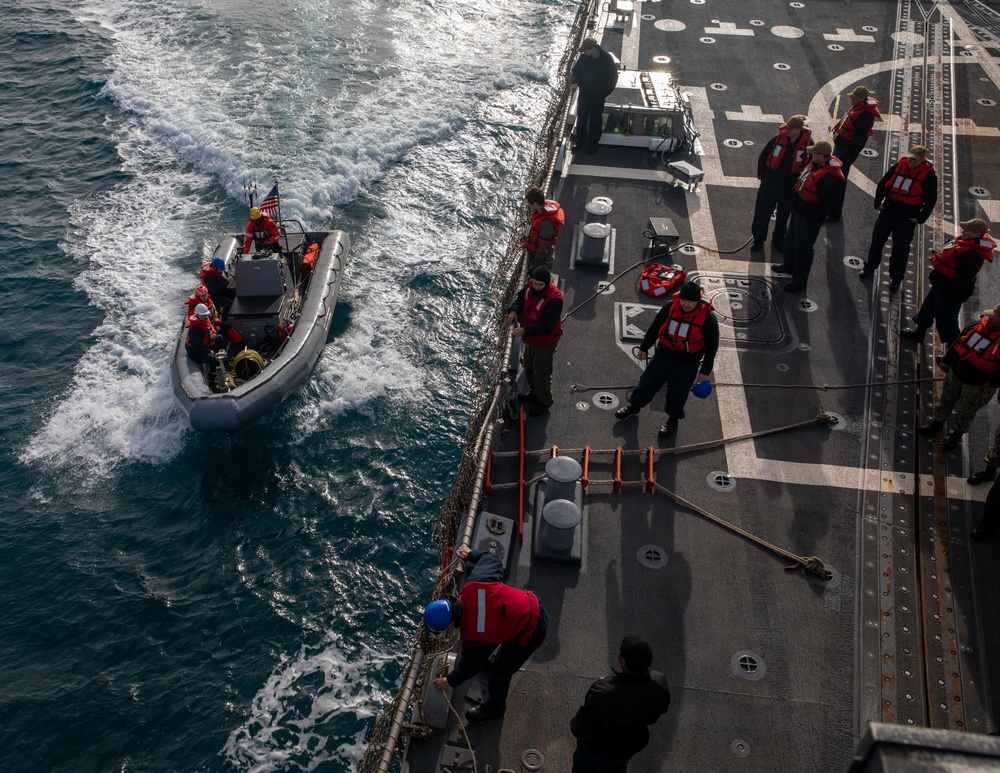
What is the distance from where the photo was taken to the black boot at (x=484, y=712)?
6727mm

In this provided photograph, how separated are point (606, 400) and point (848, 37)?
1677 centimetres

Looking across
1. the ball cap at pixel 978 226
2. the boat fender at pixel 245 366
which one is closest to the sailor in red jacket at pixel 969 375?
the ball cap at pixel 978 226

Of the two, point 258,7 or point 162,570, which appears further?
point 258,7

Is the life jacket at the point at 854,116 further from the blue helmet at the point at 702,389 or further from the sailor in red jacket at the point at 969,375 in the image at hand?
the blue helmet at the point at 702,389

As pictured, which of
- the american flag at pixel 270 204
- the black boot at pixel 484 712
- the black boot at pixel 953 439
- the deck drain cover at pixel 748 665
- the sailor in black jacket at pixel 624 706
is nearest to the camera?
the sailor in black jacket at pixel 624 706

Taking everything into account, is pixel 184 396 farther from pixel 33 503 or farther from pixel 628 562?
pixel 628 562

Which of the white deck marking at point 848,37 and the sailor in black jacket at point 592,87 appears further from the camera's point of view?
the white deck marking at point 848,37

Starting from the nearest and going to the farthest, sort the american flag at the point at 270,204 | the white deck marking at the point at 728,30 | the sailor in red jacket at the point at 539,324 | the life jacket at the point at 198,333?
the sailor in red jacket at the point at 539,324 → the life jacket at the point at 198,333 → the american flag at the point at 270,204 → the white deck marking at the point at 728,30

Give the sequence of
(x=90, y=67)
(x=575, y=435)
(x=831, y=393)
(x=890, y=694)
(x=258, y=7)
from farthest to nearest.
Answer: (x=258, y=7), (x=90, y=67), (x=831, y=393), (x=575, y=435), (x=890, y=694)

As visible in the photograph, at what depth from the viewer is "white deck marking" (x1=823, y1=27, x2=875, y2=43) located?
21.0 m

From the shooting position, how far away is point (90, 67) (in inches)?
1092

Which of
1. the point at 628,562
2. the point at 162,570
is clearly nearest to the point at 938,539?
the point at 628,562

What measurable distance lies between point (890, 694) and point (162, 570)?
10252 millimetres

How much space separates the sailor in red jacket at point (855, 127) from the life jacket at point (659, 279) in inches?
163
